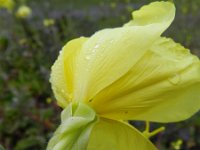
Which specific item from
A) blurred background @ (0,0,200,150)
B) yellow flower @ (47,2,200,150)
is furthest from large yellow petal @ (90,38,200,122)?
blurred background @ (0,0,200,150)

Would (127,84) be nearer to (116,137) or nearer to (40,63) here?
(116,137)

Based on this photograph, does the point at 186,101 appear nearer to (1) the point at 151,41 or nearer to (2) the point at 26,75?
(1) the point at 151,41

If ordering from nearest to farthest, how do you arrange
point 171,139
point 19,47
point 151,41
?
point 151,41
point 171,139
point 19,47

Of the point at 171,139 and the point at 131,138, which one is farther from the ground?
the point at 131,138

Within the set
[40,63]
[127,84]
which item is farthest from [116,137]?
[40,63]

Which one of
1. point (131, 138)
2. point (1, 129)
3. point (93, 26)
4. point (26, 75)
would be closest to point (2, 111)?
point (1, 129)

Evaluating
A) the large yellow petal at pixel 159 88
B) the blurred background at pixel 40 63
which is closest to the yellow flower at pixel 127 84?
the large yellow petal at pixel 159 88

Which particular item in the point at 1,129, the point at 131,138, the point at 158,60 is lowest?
the point at 1,129
